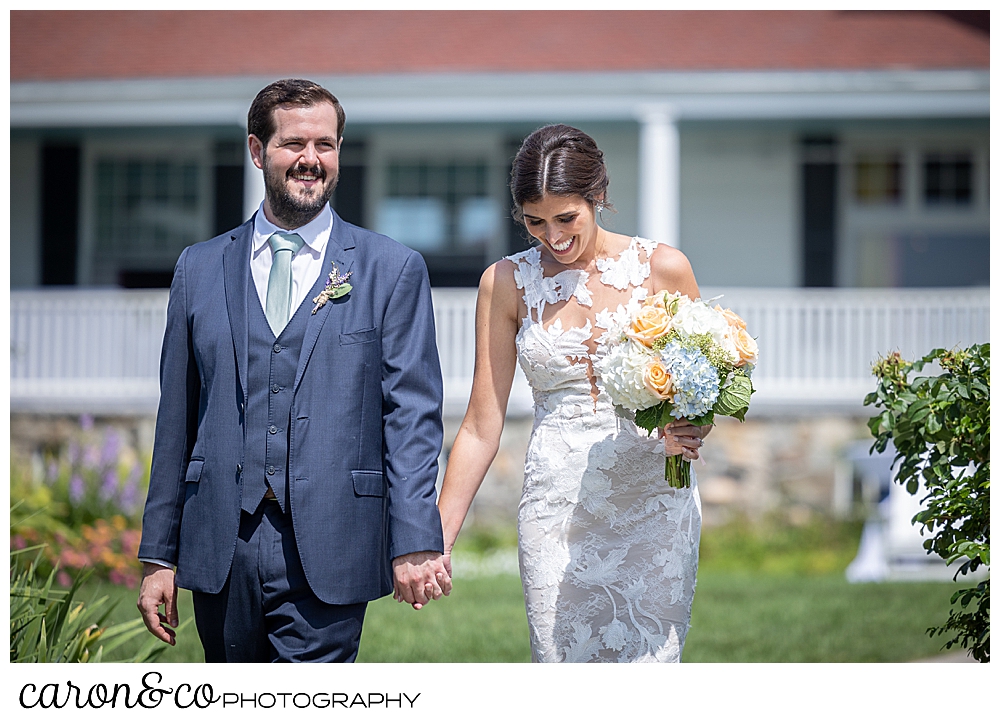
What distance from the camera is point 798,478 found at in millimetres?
10125

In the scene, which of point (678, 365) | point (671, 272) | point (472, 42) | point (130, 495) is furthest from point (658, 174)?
point (678, 365)

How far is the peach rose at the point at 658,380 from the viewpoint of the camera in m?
3.15

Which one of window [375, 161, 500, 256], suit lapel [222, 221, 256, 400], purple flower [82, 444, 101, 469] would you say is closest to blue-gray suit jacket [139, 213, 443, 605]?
suit lapel [222, 221, 256, 400]

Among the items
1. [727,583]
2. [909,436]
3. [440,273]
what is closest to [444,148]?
[440,273]

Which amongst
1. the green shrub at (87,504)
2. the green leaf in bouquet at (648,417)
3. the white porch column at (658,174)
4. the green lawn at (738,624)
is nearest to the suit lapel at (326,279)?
the green leaf in bouquet at (648,417)

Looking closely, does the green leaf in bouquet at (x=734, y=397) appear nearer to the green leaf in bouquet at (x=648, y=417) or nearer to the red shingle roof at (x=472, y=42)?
the green leaf in bouquet at (x=648, y=417)

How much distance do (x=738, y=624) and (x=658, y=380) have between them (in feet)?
13.0

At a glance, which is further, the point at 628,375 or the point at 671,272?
the point at 671,272

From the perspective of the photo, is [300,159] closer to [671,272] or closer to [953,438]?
[671,272]

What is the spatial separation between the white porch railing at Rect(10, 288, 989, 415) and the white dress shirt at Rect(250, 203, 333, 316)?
22.5 feet

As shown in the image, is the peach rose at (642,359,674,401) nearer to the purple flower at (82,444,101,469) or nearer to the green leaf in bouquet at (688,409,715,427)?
the green leaf in bouquet at (688,409,715,427)

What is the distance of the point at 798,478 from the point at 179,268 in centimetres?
807

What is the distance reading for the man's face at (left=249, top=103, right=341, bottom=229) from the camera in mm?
3082

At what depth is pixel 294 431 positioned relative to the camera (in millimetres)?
3033
